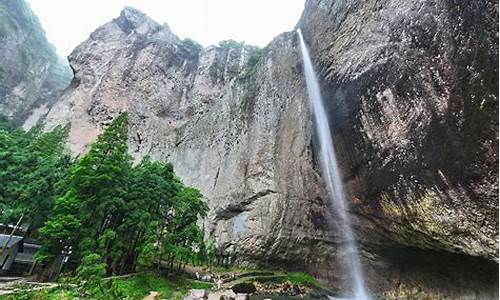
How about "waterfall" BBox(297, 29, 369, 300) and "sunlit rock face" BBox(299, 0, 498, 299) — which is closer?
"sunlit rock face" BBox(299, 0, 498, 299)

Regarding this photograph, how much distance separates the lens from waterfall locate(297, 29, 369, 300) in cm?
2180

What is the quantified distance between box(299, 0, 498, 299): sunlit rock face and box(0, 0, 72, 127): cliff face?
43802 mm

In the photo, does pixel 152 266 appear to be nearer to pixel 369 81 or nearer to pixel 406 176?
pixel 406 176

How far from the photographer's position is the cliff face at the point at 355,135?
11.8 meters

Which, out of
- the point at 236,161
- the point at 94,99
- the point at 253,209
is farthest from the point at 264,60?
the point at 94,99

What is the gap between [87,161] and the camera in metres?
15.5

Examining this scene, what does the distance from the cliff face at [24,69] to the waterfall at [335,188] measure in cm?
4026

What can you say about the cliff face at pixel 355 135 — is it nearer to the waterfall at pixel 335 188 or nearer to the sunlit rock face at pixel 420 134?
the sunlit rock face at pixel 420 134

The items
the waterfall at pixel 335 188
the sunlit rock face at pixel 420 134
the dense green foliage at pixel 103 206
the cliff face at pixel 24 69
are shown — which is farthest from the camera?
the cliff face at pixel 24 69

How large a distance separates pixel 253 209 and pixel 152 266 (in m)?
9.23

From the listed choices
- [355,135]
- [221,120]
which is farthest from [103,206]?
[221,120]

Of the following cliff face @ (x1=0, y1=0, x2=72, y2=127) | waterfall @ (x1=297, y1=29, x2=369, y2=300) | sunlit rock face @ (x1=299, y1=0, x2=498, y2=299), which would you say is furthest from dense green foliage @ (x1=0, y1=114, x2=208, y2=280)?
cliff face @ (x1=0, y1=0, x2=72, y2=127)

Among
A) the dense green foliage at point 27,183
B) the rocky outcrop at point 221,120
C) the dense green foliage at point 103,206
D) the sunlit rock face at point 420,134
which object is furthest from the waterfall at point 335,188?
the dense green foliage at point 27,183

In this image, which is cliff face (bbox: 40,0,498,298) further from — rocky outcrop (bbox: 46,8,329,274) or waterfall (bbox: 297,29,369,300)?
waterfall (bbox: 297,29,369,300)
